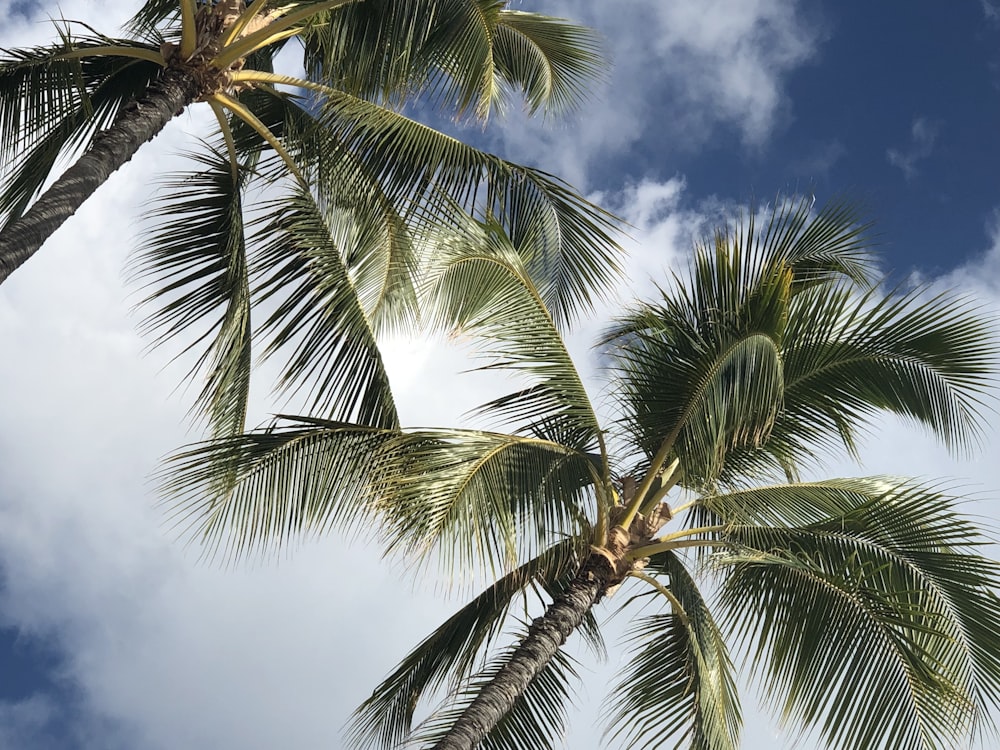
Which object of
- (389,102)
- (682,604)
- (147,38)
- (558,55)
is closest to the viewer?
(682,604)

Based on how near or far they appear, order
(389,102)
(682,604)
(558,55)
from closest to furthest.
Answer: (682,604), (389,102), (558,55)

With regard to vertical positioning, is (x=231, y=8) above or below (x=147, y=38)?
below

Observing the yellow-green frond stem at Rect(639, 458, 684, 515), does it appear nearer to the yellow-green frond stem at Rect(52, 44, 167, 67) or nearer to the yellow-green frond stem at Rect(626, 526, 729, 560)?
the yellow-green frond stem at Rect(626, 526, 729, 560)

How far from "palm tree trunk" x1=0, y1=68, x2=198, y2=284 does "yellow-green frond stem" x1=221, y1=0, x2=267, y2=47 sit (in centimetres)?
38

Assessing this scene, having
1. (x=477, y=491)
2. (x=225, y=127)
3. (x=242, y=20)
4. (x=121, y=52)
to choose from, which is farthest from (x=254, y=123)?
(x=477, y=491)

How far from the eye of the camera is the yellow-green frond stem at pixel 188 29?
730 cm

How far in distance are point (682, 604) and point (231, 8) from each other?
5.35 m

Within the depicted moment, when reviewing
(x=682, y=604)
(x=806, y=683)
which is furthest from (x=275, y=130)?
(x=806, y=683)

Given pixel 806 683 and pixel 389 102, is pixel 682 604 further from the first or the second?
pixel 389 102

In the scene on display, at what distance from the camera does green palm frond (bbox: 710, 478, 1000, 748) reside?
6.76 m

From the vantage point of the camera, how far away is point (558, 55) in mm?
11227

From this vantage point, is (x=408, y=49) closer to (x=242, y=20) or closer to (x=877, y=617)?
(x=242, y=20)

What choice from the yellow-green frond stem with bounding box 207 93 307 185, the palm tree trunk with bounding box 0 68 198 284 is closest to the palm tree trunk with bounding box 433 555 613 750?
the yellow-green frond stem with bounding box 207 93 307 185

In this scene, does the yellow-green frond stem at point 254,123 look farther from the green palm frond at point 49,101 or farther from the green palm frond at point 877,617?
the green palm frond at point 877,617
